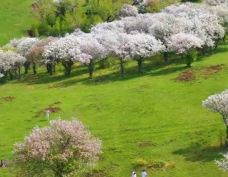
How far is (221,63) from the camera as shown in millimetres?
116750

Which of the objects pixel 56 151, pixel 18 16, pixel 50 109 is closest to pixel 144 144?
pixel 56 151

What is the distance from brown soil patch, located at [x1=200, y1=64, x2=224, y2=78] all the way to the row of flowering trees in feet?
17.7

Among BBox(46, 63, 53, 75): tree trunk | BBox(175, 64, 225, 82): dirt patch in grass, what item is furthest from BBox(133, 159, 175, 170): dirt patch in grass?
BBox(46, 63, 53, 75): tree trunk

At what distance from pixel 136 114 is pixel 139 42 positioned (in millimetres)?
34136

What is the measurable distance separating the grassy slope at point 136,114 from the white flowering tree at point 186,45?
106 inches

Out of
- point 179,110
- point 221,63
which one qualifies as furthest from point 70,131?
point 221,63

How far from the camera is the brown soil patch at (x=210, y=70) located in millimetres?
110137

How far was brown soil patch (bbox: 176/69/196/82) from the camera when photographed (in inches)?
4298

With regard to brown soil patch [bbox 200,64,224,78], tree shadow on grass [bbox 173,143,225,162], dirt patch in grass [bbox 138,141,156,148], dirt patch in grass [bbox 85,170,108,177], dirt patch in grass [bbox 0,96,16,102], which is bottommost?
dirt patch in grass [bbox 85,170,108,177]

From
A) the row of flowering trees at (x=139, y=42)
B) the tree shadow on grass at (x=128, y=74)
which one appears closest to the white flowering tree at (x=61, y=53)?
the row of flowering trees at (x=139, y=42)

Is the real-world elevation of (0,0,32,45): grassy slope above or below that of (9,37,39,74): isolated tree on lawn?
above

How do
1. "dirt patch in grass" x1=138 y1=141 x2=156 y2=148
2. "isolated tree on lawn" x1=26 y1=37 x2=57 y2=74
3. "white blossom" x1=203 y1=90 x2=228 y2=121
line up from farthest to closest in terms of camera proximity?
"isolated tree on lawn" x1=26 y1=37 x2=57 y2=74 < "dirt patch in grass" x1=138 y1=141 x2=156 y2=148 < "white blossom" x1=203 y1=90 x2=228 y2=121

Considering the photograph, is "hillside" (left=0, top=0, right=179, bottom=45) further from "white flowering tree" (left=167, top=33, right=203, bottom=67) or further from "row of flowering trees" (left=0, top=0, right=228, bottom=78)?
"white flowering tree" (left=167, top=33, right=203, bottom=67)

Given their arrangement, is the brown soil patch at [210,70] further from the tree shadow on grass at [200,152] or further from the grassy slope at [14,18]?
the grassy slope at [14,18]
